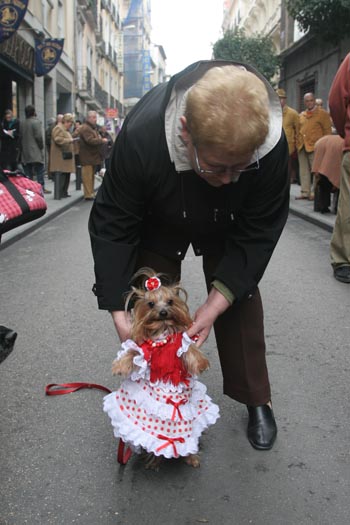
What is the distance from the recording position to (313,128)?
12.6m

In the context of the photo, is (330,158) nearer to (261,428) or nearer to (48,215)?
(48,215)

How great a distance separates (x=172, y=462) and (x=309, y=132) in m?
10.9

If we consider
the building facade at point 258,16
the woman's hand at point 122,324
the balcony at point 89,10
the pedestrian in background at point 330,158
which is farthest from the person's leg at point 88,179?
the balcony at point 89,10

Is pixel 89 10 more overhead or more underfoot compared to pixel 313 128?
more overhead

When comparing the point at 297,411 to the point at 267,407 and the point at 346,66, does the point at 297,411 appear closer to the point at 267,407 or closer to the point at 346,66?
the point at 267,407

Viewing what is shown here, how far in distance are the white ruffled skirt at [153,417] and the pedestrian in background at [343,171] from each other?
3.91 metres

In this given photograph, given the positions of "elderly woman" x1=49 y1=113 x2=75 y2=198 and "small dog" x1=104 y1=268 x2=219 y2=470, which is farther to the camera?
A: "elderly woman" x1=49 y1=113 x2=75 y2=198

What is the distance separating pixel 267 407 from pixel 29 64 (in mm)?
18712

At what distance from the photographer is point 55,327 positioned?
467cm

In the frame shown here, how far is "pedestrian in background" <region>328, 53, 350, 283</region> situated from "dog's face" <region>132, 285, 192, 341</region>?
12.9 feet

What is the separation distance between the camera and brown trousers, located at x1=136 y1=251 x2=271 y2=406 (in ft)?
9.03

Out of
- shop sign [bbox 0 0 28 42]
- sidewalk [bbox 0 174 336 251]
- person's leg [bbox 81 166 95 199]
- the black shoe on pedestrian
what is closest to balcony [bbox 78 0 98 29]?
shop sign [bbox 0 0 28 42]

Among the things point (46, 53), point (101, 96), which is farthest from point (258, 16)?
point (46, 53)

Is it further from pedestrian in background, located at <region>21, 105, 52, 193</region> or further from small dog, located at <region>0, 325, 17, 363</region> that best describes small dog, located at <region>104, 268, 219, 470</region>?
pedestrian in background, located at <region>21, 105, 52, 193</region>
